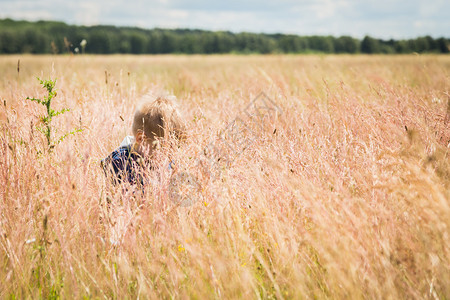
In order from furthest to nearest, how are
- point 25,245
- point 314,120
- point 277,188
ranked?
point 314,120 < point 277,188 < point 25,245

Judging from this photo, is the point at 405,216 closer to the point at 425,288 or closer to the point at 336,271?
the point at 425,288

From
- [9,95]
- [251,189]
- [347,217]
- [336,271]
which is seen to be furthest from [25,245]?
[9,95]

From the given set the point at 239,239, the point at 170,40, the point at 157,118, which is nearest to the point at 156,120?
the point at 157,118

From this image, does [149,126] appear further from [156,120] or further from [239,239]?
[239,239]

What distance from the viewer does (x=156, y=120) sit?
2178mm

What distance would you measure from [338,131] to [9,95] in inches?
148

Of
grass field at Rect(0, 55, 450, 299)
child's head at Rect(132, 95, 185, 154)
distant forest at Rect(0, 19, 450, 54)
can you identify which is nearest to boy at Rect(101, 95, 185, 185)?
child's head at Rect(132, 95, 185, 154)

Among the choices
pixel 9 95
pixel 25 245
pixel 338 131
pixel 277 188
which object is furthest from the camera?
pixel 9 95

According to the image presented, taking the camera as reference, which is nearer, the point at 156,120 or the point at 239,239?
the point at 239,239

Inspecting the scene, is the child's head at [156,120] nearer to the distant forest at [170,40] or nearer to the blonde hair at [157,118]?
the blonde hair at [157,118]

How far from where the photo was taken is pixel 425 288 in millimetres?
1281

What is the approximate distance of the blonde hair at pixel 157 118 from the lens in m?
2.17

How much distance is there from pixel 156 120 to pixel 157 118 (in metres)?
0.02

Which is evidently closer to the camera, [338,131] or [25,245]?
[25,245]
